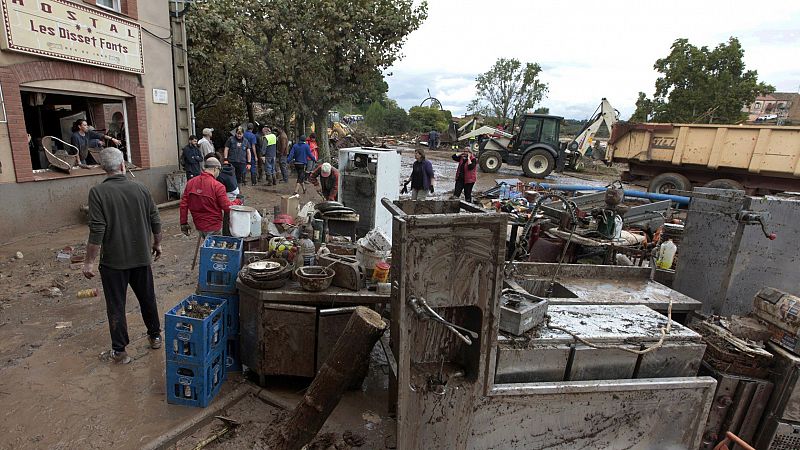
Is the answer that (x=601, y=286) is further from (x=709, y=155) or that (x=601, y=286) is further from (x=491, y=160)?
(x=491, y=160)

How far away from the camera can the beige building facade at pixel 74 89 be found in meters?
6.39

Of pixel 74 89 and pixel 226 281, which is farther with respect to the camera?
pixel 74 89

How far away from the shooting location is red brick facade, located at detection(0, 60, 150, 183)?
6.36 meters

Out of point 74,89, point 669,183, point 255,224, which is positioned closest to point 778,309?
point 255,224

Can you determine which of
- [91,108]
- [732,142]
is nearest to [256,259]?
[91,108]

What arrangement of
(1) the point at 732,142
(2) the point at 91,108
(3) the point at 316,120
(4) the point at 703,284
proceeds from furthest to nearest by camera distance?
(3) the point at 316,120 < (1) the point at 732,142 < (2) the point at 91,108 < (4) the point at 703,284

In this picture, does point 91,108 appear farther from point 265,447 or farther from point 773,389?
point 773,389

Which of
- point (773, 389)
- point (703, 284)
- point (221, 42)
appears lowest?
point (773, 389)

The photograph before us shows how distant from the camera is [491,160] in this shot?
1775cm

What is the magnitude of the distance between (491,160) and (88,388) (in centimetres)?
1626

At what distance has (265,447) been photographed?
9.91 feet

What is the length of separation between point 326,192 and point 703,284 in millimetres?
5523

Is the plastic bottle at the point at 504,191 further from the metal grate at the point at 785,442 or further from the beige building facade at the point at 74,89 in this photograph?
the beige building facade at the point at 74,89

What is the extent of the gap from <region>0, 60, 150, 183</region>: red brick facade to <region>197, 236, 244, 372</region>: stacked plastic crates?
17.5ft
